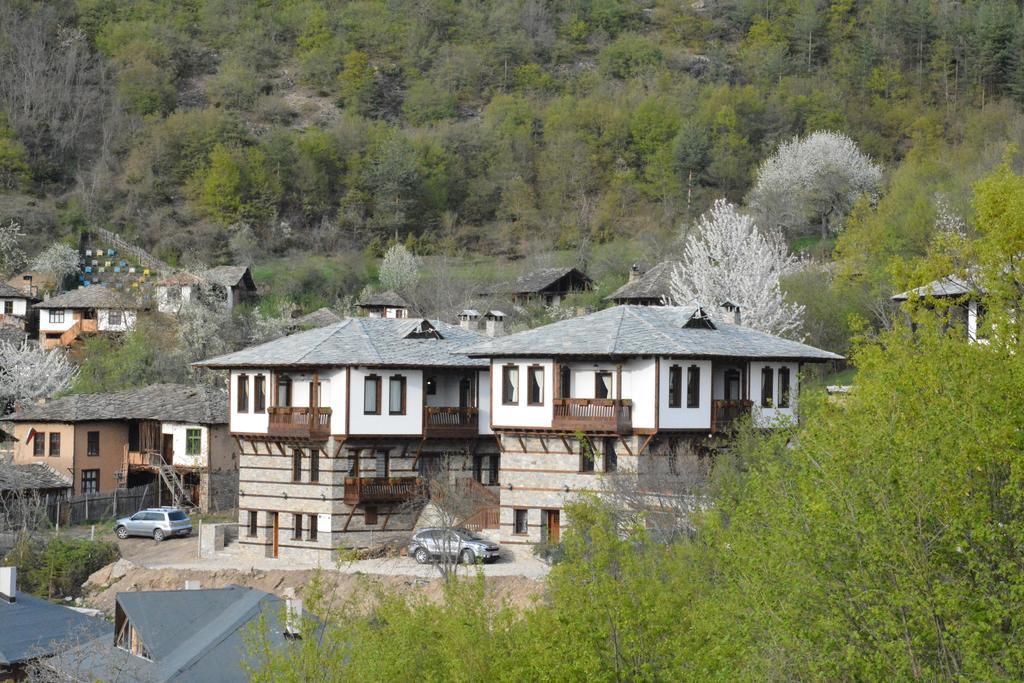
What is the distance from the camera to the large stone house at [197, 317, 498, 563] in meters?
47.2

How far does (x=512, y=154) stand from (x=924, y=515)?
9484cm

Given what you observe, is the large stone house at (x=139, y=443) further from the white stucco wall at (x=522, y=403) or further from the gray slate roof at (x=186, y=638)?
the gray slate roof at (x=186, y=638)

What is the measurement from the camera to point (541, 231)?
104 meters

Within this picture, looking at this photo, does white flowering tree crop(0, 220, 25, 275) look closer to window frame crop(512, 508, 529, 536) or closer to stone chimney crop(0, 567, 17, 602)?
window frame crop(512, 508, 529, 536)

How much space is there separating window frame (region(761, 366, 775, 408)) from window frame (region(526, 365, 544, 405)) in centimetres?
662

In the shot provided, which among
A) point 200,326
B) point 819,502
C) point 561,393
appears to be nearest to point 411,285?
point 200,326

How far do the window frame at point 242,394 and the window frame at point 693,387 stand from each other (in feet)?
47.3

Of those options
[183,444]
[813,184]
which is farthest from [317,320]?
[813,184]

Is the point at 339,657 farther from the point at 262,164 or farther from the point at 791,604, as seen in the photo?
the point at 262,164

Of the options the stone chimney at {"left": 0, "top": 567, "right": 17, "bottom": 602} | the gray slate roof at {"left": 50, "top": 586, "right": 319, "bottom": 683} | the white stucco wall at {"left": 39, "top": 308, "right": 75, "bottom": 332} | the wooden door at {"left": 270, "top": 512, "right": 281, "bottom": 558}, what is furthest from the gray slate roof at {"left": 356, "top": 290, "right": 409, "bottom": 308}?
the gray slate roof at {"left": 50, "top": 586, "right": 319, "bottom": 683}

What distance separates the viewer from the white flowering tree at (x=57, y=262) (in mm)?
89062

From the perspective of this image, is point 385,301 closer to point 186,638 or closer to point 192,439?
point 192,439

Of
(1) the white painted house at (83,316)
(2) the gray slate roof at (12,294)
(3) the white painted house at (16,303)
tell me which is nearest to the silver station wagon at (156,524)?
(1) the white painted house at (83,316)

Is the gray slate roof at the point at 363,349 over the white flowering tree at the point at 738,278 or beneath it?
beneath
